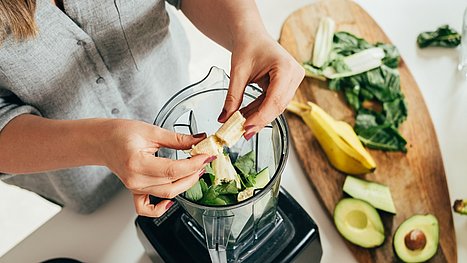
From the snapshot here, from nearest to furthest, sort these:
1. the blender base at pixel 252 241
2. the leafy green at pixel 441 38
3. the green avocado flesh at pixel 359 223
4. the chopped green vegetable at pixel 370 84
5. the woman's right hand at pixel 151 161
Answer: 1. the woman's right hand at pixel 151 161
2. the blender base at pixel 252 241
3. the green avocado flesh at pixel 359 223
4. the chopped green vegetable at pixel 370 84
5. the leafy green at pixel 441 38

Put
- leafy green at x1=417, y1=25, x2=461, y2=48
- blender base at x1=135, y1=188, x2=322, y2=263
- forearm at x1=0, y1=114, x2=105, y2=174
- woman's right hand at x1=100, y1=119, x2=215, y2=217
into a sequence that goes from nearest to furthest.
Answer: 1. woman's right hand at x1=100, y1=119, x2=215, y2=217
2. forearm at x1=0, y1=114, x2=105, y2=174
3. blender base at x1=135, y1=188, x2=322, y2=263
4. leafy green at x1=417, y1=25, x2=461, y2=48

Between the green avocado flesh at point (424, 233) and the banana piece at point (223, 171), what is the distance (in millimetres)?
376

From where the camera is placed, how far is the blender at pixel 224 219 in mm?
766

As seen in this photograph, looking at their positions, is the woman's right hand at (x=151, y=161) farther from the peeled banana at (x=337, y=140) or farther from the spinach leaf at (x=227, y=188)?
the peeled banana at (x=337, y=140)

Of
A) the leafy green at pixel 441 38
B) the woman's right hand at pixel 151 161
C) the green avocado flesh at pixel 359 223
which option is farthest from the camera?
the leafy green at pixel 441 38

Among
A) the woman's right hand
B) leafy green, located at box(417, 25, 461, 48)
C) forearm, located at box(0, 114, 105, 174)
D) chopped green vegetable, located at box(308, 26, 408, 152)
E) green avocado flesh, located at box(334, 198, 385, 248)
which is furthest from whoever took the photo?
leafy green, located at box(417, 25, 461, 48)

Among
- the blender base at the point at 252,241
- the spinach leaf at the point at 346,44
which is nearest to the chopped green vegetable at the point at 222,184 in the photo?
the blender base at the point at 252,241

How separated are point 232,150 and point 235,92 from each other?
5.8 inches

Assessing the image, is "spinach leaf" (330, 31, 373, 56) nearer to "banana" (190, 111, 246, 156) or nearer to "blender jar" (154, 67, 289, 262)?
"blender jar" (154, 67, 289, 262)

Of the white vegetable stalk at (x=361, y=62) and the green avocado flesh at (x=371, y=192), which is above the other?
the white vegetable stalk at (x=361, y=62)

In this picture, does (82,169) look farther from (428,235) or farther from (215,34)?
(428,235)

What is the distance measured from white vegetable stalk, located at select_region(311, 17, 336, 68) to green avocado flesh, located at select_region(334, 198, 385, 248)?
0.32 metres

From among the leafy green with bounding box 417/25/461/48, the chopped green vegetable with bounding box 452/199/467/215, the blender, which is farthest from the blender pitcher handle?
the leafy green with bounding box 417/25/461/48

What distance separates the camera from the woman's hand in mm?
700
